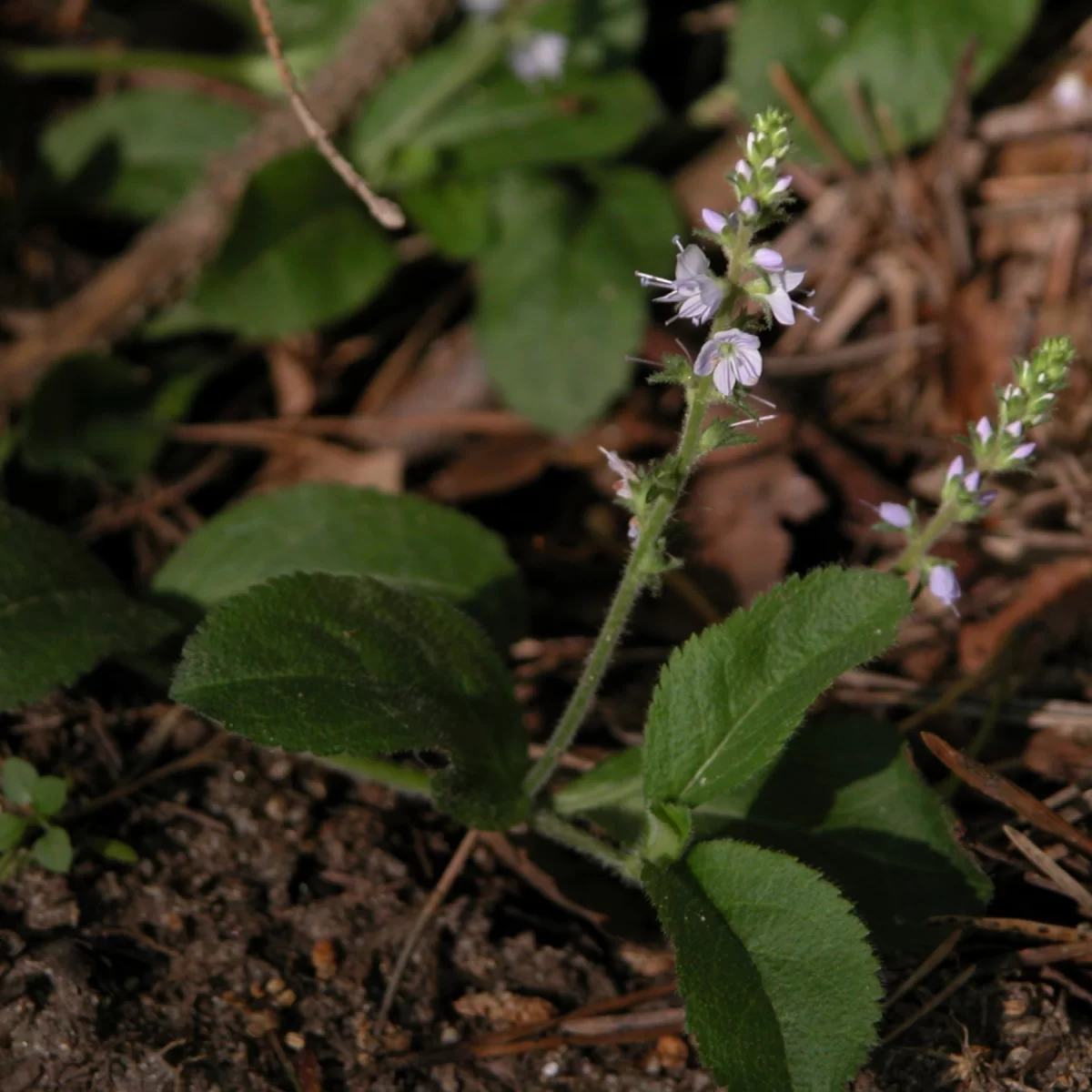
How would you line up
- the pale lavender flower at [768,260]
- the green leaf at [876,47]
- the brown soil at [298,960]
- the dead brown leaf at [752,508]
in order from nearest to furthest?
the pale lavender flower at [768,260], the brown soil at [298,960], the dead brown leaf at [752,508], the green leaf at [876,47]

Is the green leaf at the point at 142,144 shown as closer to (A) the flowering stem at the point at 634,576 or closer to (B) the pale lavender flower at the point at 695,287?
(A) the flowering stem at the point at 634,576

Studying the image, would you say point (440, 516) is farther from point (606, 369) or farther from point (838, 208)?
point (838, 208)

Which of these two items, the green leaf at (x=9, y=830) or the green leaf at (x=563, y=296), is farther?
the green leaf at (x=563, y=296)

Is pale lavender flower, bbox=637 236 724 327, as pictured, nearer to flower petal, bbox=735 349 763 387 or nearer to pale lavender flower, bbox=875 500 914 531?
flower petal, bbox=735 349 763 387

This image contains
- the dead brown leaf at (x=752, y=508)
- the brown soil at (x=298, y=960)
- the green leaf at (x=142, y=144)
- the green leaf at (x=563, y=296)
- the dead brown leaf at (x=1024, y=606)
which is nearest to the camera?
the brown soil at (x=298, y=960)

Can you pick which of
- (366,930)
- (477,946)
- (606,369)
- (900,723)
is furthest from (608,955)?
(606,369)

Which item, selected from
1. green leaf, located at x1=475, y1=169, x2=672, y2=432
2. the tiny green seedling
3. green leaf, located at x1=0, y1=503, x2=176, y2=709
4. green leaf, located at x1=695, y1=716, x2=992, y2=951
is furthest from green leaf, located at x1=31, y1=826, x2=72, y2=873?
green leaf, located at x1=475, y1=169, x2=672, y2=432

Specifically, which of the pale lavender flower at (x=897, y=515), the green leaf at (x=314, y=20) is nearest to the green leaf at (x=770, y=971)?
the pale lavender flower at (x=897, y=515)
